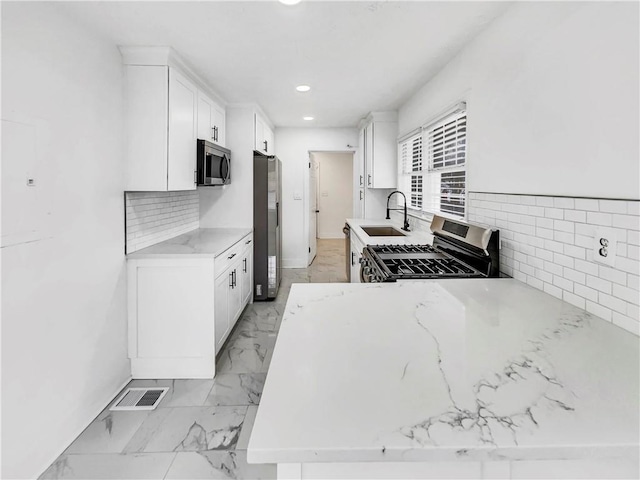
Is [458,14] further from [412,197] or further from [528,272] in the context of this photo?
[412,197]

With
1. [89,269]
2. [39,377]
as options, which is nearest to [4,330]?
[39,377]

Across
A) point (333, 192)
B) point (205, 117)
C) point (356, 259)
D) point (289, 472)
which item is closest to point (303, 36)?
point (205, 117)

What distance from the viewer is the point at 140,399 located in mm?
2449

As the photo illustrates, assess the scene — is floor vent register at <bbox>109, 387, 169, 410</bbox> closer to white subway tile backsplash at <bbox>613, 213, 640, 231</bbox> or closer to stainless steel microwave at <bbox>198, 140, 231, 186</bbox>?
stainless steel microwave at <bbox>198, 140, 231, 186</bbox>

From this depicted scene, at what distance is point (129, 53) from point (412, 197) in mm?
3097

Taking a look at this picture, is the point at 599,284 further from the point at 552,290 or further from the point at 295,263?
the point at 295,263

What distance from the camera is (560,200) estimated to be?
1.58 metres

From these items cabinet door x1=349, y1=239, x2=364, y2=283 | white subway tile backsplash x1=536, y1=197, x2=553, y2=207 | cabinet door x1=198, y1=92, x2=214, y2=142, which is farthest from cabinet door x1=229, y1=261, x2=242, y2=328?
white subway tile backsplash x1=536, y1=197, x2=553, y2=207

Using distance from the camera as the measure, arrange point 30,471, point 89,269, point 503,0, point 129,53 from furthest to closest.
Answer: point 129,53, point 89,269, point 503,0, point 30,471

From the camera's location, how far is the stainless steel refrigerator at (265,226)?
4.39 metres

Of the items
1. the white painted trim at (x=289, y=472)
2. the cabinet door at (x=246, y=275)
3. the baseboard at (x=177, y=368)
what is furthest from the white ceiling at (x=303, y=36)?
the baseboard at (x=177, y=368)

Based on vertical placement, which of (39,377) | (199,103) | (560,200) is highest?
(199,103)

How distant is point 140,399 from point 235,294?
125 cm

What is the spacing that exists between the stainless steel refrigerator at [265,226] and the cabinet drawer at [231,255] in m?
0.22
